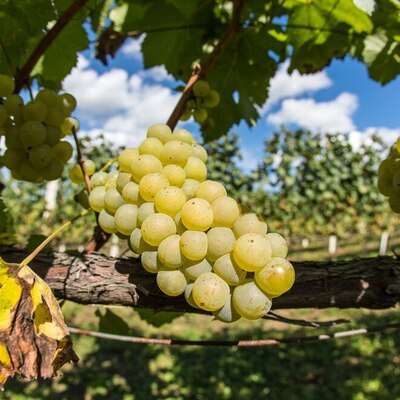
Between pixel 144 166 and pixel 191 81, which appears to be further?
pixel 191 81

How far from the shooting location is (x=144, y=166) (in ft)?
3.01

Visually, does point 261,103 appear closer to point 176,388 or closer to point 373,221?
point 176,388

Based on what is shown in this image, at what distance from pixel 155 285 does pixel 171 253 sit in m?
0.19

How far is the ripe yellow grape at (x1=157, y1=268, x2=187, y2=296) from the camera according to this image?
2.65 feet

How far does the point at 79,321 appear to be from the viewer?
314 inches

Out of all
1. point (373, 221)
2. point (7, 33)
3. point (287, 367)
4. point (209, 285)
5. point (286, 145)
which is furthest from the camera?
point (373, 221)

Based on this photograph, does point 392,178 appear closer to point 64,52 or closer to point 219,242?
point 219,242

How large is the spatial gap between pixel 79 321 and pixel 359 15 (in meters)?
7.53

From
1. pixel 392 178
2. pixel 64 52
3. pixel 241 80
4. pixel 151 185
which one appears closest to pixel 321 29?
pixel 241 80

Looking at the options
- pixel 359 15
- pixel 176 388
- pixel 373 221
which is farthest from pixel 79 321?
pixel 373 221

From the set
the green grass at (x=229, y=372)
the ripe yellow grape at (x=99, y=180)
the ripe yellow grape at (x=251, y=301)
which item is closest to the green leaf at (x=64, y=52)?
the ripe yellow grape at (x=99, y=180)

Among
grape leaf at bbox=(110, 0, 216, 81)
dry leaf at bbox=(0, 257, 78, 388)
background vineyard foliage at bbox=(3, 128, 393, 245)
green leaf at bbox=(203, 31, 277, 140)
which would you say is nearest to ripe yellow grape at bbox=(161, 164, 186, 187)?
dry leaf at bbox=(0, 257, 78, 388)

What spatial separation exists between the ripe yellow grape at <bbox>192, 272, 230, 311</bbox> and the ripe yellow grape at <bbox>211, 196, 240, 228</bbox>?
0.10m

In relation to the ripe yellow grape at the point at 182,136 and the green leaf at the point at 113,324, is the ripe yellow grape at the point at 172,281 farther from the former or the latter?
the green leaf at the point at 113,324
